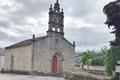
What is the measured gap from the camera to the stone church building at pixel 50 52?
29812 millimetres

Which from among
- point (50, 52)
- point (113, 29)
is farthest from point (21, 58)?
point (113, 29)

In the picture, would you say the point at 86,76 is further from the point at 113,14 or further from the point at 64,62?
the point at 64,62

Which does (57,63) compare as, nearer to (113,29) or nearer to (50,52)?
(50,52)

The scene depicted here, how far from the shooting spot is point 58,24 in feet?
105

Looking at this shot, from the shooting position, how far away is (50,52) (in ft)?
102

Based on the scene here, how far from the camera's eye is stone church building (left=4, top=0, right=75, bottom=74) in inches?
1174

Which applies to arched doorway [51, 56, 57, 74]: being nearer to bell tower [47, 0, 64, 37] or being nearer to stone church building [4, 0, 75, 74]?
stone church building [4, 0, 75, 74]

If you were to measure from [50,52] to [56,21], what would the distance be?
14.1ft

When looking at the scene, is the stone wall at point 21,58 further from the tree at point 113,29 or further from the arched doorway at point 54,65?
the tree at point 113,29

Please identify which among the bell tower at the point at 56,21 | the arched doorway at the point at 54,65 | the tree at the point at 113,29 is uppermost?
the bell tower at the point at 56,21

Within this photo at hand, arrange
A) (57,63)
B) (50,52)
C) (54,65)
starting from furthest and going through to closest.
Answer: (57,63), (54,65), (50,52)

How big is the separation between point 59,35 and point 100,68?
12.1 m

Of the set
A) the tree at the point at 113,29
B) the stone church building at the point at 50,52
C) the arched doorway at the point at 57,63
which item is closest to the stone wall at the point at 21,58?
the stone church building at the point at 50,52

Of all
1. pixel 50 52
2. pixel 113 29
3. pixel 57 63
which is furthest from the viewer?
pixel 57 63
